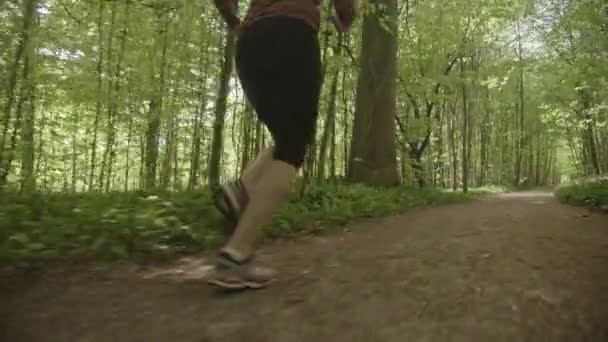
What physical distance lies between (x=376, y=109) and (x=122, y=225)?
673cm

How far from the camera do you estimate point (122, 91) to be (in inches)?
562

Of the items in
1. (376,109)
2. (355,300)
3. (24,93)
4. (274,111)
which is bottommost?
(355,300)

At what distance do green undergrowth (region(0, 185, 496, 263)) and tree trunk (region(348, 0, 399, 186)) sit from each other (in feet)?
11.9

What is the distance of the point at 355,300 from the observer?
211cm

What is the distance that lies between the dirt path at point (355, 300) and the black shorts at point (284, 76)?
81cm

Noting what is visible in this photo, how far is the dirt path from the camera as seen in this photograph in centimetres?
175

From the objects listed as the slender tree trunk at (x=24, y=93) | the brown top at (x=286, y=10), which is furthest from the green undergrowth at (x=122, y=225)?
the slender tree trunk at (x=24, y=93)

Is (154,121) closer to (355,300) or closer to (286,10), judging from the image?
(286,10)

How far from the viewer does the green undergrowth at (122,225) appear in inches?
127

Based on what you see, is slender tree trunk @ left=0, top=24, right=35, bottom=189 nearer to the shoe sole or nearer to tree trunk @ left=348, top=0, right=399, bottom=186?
tree trunk @ left=348, top=0, right=399, bottom=186

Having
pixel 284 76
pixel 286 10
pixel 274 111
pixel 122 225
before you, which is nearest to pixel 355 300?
pixel 274 111

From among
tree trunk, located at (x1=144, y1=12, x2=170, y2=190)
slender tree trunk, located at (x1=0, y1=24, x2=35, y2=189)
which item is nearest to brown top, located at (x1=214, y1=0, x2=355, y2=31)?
slender tree trunk, located at (x1=0, y1=24, x2=35, y2=189)

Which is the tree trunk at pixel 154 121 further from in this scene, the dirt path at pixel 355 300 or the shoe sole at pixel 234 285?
the shoe sole at pixel 234 285

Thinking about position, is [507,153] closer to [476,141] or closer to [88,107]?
[476,141]
